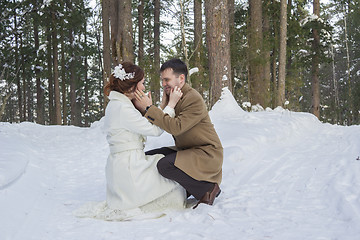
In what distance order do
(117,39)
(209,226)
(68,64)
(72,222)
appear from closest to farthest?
1. (209,226)
2. (72,222)
3. (117,39)
4. (68,64)

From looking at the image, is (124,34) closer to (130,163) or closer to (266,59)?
(266,59)

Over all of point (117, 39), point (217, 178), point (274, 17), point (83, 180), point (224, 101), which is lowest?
point (83, 180)

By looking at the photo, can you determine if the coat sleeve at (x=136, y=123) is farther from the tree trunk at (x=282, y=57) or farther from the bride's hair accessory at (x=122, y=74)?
the tree trunk at (x=282, y=57)

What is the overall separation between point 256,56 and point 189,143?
8123 mm

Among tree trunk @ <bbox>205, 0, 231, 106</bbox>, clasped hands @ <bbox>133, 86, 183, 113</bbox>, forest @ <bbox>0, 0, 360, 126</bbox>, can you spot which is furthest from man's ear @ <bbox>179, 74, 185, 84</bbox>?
tree trunk @ <bbox>205, 0, 231, 106</bbox>

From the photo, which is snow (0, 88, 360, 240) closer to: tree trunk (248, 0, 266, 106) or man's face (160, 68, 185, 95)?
man's face (160, 68, 185, 95)

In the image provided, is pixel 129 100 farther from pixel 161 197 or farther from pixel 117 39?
pixel 117 39

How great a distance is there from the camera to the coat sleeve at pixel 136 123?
3.14 metres

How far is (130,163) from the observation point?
3160 mm

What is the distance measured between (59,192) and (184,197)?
187 cm

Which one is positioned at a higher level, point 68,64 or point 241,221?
point 68,64

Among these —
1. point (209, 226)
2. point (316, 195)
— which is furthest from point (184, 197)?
point (316, 195)

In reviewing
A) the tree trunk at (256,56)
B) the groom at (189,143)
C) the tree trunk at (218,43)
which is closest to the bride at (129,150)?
the groom at (189,143)

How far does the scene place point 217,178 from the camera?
3.42 meters
